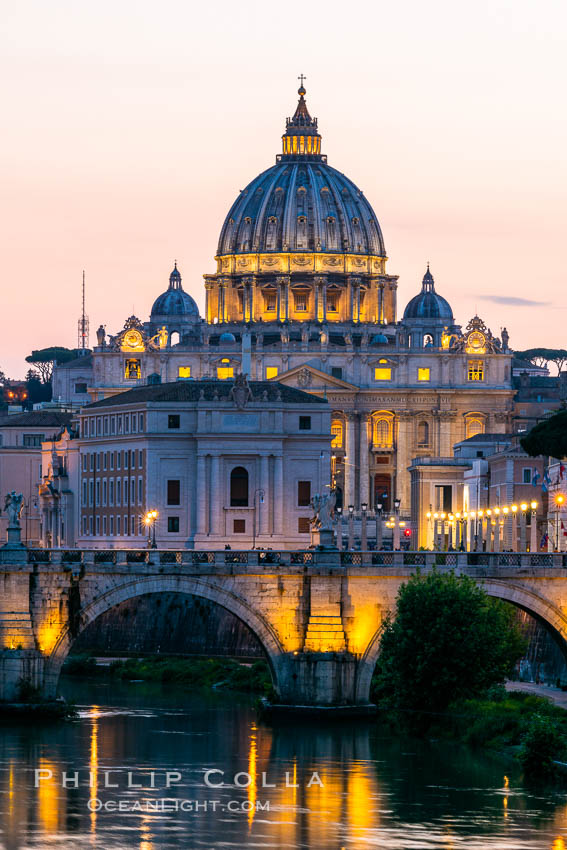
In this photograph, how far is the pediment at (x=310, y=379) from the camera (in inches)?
7131

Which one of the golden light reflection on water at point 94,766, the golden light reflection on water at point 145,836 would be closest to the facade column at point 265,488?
the golden light reflection on water at point 94,766

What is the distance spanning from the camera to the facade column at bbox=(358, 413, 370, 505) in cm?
18538

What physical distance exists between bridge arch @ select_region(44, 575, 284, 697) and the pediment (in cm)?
10701

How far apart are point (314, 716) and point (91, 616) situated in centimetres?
710

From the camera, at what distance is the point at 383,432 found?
18750 centimetres

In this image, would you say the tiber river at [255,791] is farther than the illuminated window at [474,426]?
No

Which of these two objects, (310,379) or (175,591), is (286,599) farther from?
(310,379)

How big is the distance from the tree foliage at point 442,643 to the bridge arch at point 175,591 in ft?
11.4

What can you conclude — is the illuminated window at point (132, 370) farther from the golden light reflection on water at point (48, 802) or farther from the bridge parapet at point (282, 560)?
the golden light reflection on water at point (48, 802)

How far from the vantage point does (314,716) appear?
7156cm

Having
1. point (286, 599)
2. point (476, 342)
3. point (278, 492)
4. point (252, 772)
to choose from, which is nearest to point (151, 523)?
point (278, 492)

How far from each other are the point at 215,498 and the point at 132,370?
6519 centimetres

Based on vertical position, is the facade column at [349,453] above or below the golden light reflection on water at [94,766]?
above

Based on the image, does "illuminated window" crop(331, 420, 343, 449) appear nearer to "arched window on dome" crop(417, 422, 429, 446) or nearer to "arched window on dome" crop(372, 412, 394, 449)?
"arched window on dome" crop(372, 412, 394, 449)
